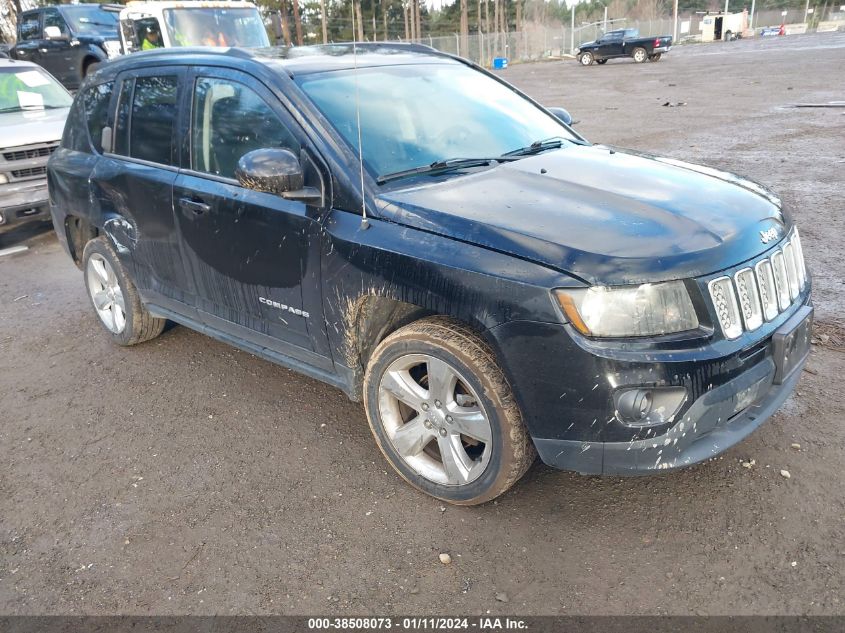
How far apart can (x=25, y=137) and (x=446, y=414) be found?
712 centimetres

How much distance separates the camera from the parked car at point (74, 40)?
16484mm

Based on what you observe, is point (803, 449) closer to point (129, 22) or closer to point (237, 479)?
point (237, 479)

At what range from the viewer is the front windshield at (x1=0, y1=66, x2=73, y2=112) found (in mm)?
8820

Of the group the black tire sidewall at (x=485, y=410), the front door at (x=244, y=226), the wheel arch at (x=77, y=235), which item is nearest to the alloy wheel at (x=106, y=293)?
the wheel arch at (x=77, y=235)

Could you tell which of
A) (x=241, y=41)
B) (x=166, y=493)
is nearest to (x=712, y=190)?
(x=166, y=493)

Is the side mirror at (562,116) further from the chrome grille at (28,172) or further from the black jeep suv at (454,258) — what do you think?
the chrome grille at (28,172)

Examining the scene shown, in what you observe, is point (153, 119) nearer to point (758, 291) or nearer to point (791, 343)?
point (758, 291)

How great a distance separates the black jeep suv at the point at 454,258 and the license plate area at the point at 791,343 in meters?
0.01

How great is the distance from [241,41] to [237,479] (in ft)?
40.9

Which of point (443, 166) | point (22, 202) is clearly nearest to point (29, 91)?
point (22, 202)

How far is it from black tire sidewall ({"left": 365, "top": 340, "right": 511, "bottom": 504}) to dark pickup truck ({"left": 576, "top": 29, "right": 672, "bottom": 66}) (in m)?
34.0

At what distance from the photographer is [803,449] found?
129 inches

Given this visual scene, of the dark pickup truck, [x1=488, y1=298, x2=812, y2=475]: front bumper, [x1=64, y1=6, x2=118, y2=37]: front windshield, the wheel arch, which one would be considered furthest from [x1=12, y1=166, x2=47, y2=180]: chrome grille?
the dark pickup truck

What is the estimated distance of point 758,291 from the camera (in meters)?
2.72
